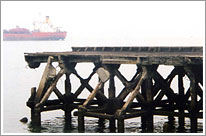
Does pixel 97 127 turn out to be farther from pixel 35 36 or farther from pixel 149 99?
pixel 35 36

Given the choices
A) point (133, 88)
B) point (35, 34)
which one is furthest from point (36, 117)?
point (35, 34)

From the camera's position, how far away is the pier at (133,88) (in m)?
18.6

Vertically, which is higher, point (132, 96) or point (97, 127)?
point (132, 96)

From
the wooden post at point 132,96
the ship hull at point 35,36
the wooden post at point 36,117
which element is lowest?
the wooden post at point 36,117

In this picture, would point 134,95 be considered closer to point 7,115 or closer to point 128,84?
point 128,84

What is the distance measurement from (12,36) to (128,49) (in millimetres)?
136408

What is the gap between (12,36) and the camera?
157250 millimetres

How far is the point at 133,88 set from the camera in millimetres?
20500

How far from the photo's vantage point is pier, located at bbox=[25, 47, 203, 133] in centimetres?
1864

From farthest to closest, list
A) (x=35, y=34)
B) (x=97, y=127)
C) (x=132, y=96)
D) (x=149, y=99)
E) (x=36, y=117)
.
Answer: (x=35, y=34) → (x=97, y=127) → (x=36, y=117) → (x=149, y=99) → (x=132, y=96)

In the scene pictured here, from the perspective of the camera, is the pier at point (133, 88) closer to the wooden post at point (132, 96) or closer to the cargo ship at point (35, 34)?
the wooden post at point (132, 96)

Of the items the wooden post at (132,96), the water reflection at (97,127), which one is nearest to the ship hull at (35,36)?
the water reflection at (97,127)

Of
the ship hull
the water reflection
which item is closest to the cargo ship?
the ship hull

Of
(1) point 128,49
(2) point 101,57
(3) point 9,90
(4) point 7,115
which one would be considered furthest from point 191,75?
(3) point 9,90
